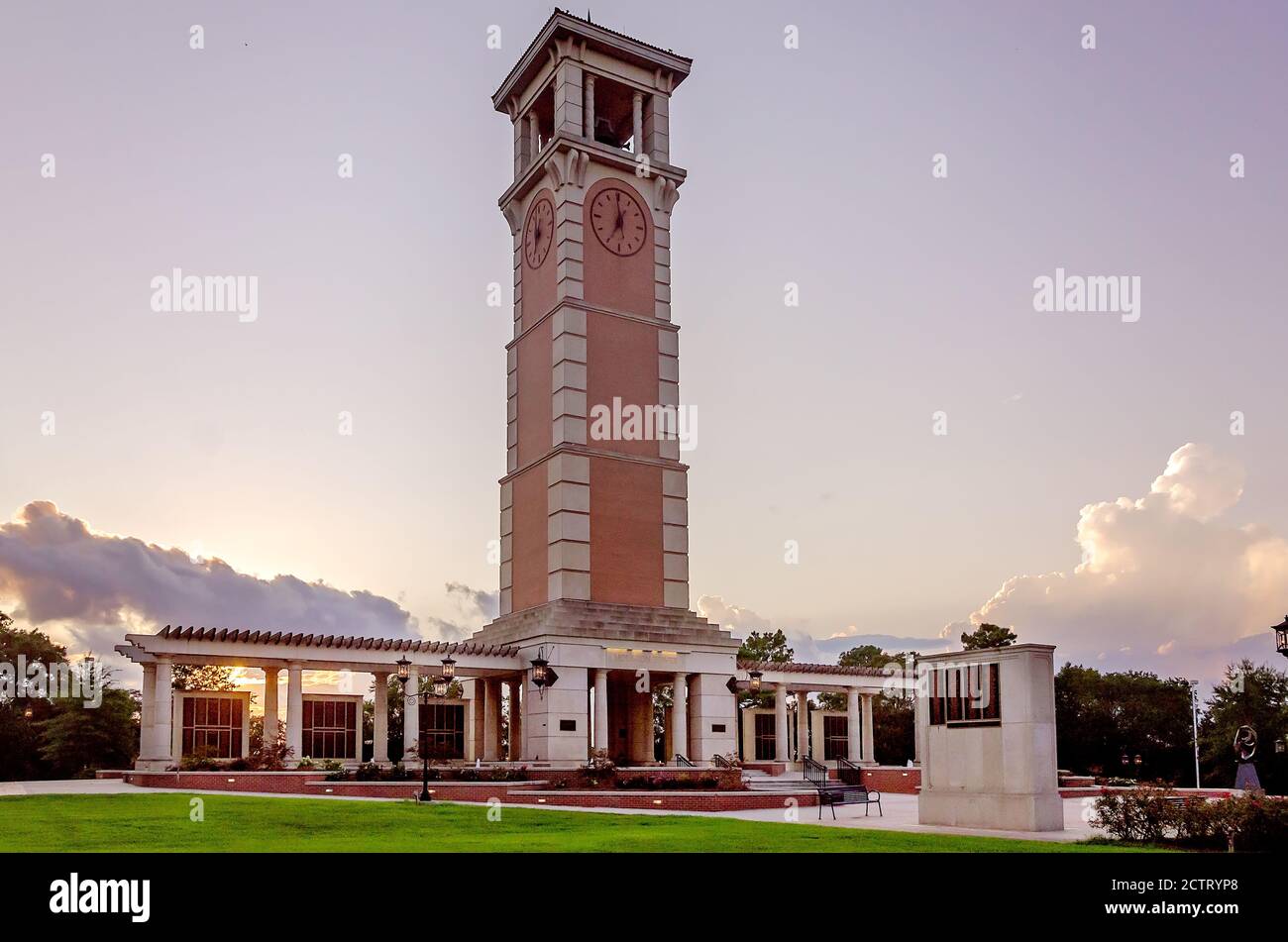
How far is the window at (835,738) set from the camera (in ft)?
216

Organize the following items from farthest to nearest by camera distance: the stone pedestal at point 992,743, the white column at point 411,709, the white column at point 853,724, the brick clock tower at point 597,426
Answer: the white column at point 853,724 → the brick clock tower at point 597,426 → the white column at point 411,709 → the stone pedestal at point 992,743

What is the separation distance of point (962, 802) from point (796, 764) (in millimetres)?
29039

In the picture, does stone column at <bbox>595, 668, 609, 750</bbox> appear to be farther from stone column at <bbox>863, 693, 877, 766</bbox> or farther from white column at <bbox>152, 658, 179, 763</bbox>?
stone column at <bbox>863, 693, 877, 766</bbox>

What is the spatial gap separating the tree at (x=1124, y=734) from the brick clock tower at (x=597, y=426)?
20.6m

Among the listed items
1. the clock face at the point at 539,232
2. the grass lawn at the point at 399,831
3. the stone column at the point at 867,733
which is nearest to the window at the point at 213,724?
the grass lawn at the point at 399,831

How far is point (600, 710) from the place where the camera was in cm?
4931

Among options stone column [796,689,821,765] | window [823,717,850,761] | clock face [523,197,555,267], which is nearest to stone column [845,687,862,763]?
stone column [796,689,821,765]

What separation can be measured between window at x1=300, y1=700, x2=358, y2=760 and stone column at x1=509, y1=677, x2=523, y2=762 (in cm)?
712

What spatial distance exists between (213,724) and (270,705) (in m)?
5.59

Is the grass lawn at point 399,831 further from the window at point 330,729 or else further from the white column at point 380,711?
the window at point 330,729

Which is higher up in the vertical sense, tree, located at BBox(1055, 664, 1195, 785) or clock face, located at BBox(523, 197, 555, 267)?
clock face, located at BBox(523, 197, 555, 267)

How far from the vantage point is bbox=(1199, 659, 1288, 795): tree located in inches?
2018
